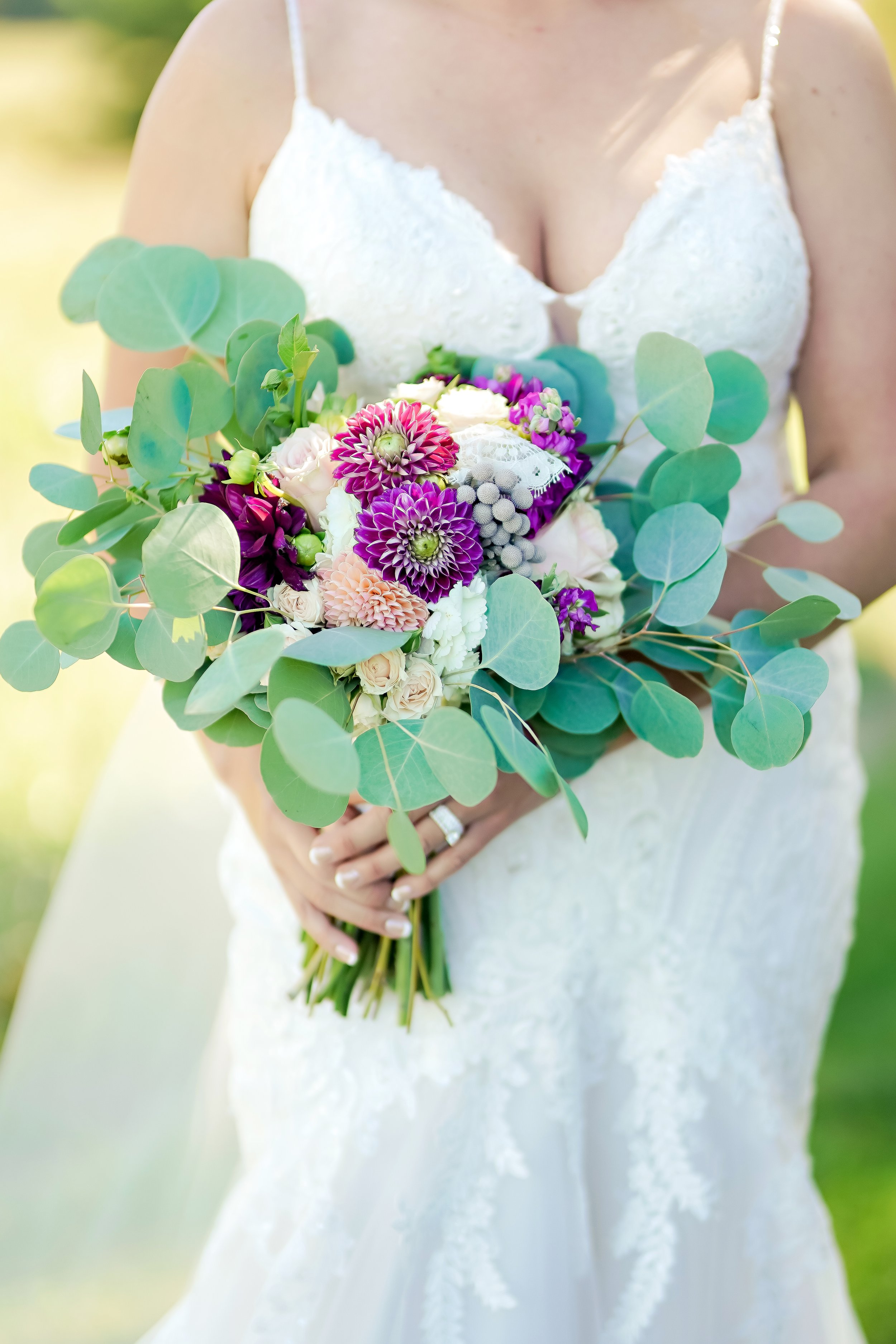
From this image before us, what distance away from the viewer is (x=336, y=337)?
142cm

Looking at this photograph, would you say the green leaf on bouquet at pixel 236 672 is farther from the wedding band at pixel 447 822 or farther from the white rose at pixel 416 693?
the wedding band at pixel 447 822

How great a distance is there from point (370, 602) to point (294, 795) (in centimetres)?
18

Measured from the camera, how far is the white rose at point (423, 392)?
3.72 feet

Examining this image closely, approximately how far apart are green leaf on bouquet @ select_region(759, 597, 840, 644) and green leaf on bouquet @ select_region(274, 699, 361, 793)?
0.49 meters

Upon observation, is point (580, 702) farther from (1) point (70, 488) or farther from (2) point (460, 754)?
(1) point (70, 488)

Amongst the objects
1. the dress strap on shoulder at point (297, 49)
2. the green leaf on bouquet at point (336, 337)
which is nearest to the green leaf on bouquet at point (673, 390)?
the green leaf on bouquet at point (336, 337)

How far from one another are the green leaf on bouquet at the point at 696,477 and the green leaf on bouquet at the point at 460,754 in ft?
1.37

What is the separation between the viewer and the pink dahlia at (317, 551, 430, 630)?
3.16 ft

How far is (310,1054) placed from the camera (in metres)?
1.48

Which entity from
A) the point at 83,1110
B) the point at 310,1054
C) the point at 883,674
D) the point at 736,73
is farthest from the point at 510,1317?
the point at 883,674

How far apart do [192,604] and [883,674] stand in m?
4.56

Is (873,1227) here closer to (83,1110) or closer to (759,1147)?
(759,1147)

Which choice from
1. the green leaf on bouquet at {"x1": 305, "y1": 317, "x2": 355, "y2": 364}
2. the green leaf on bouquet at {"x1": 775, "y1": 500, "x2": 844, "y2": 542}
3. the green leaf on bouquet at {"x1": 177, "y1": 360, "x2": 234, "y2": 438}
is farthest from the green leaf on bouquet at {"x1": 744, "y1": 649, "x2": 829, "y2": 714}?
the green leaf on bouquet at {"x1": 305, "y1": 317, "x2": 355, "y2": 364}

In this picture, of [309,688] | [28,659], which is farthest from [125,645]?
[309,688]
